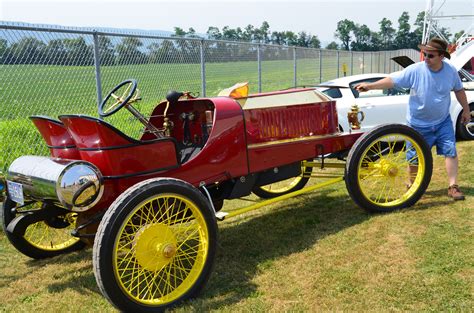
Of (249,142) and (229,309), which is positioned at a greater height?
(249,142)

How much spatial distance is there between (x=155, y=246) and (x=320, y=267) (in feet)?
4.22

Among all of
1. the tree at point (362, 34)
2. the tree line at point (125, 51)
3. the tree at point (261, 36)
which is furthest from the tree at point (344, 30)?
the tree line at point (125, 51)

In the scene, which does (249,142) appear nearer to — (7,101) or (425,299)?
(425,299)

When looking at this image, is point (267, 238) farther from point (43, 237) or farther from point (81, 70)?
point (81, 70)

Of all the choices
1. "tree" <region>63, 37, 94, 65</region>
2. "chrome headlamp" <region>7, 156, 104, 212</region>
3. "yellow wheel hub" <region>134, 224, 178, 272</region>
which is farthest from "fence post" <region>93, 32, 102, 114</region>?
"yellow wheel hub" <region>134, 224, 178, 272</region>

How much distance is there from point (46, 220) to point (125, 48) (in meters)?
3.38

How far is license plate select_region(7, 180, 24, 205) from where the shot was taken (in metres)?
3.36

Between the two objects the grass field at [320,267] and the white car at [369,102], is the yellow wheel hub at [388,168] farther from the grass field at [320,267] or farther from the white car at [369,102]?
the white car at [369,102]

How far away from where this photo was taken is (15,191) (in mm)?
3424

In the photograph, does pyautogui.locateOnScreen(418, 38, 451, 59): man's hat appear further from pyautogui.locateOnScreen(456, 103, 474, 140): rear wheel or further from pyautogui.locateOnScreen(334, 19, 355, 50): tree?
pyautogui.locateOnScreen(334, 19, 355, 50): tree

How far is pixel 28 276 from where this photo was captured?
3.74m

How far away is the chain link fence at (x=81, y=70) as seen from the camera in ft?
16.4

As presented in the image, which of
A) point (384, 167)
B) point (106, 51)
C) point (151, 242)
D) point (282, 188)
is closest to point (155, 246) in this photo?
point (151, 242)

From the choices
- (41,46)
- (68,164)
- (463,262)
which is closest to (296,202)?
(463,262)
